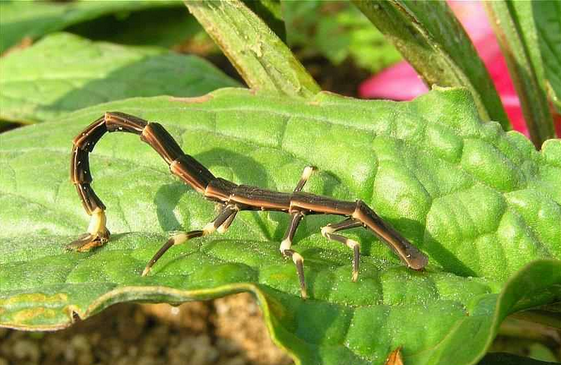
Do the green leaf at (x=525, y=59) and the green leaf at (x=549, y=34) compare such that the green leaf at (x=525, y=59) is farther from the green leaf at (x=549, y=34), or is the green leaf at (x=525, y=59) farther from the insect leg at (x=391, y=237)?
the insect leg at (x=391, y=237)

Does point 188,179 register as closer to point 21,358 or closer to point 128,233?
point 128,233

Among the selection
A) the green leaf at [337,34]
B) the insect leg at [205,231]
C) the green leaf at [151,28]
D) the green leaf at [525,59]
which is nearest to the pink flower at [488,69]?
the green leaf at [337,34]

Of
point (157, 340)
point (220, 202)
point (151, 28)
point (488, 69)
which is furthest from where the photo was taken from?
point (151, 28)

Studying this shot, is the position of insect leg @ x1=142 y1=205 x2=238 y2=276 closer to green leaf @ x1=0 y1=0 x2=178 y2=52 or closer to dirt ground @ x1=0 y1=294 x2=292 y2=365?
dirt ground @ x1=0 y1=294 x2=292 y2=365

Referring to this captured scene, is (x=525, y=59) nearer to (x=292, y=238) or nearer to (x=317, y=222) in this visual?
(x=317, y=222)

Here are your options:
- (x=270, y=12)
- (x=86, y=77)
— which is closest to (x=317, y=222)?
(x=270, y=12)

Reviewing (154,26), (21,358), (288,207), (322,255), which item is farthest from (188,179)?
(154,26)
